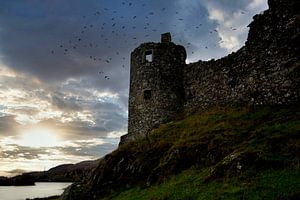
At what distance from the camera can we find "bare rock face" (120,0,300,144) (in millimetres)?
22625

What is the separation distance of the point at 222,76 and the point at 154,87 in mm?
6508

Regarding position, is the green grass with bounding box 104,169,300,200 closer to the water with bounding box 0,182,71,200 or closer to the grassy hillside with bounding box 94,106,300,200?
the grassy hillside with bounding box 94,106,300,200

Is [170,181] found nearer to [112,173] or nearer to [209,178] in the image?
[209,178]

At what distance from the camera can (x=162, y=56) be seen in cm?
3272

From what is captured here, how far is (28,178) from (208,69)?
15829 cm

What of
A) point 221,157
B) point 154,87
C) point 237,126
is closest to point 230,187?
point 221,157

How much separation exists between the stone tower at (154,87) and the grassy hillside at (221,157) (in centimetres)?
478

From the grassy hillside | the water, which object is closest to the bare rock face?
the grassy hillside

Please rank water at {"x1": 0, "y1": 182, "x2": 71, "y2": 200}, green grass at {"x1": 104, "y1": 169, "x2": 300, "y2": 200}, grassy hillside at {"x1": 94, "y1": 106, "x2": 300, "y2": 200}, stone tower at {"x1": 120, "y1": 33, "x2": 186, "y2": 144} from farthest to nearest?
water at {"x1": 0, "y1": 182, "x2": 71, "y2": 200} → stone tower at {"x1": 120, "y1": 33, "x2": 186, "y2": 144} → grassy hillside at {"x1": 94, "y1": 106, "x2": 300, "y2": 200} → green grass at {"x1": 104, "y1": 169, "x2": 300, "y2": 200}

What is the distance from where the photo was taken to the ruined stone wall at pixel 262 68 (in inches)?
878

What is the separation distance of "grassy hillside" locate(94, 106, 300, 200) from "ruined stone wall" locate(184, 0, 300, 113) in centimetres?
118

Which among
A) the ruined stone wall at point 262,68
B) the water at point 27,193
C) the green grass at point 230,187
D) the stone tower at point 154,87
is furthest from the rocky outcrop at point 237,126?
the water at point 27,193

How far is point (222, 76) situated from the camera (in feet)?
91.1

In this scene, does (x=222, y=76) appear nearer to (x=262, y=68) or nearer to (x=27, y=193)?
(x=262, y=68)
